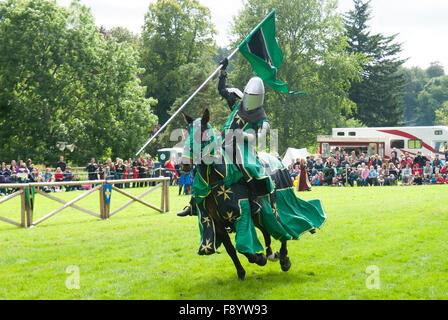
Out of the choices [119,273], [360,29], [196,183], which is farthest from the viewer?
[360,29]

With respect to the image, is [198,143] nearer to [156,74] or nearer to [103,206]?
[103,206]

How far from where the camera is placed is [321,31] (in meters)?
45.2

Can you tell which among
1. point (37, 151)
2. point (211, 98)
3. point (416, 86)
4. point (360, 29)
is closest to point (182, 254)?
point (37, 151)

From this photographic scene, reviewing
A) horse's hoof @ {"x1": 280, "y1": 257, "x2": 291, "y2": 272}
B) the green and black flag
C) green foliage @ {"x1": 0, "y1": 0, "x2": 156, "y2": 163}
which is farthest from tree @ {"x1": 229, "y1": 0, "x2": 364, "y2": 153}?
horse's hoof @ {"x1": 280, "y1": 257, "x2": 291, "y2": 272}

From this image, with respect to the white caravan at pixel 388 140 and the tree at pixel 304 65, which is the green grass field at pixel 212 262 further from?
the tree at pixel 304 65

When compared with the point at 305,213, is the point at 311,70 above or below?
above

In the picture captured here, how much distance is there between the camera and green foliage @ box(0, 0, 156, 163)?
104 ft

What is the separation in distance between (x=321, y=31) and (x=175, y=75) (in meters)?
15.0

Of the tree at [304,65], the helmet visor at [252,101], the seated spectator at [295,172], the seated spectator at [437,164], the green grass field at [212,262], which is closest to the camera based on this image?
the green grass field at [212,262]

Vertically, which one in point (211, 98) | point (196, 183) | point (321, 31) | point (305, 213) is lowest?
point (305, 213)

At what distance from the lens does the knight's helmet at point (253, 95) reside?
685 centimetres

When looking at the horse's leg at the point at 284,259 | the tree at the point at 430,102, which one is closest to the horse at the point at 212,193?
the horse's leg at the point at 284,259

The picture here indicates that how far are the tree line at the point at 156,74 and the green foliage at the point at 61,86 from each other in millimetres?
70

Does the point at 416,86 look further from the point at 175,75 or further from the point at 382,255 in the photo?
the point at 382,255
